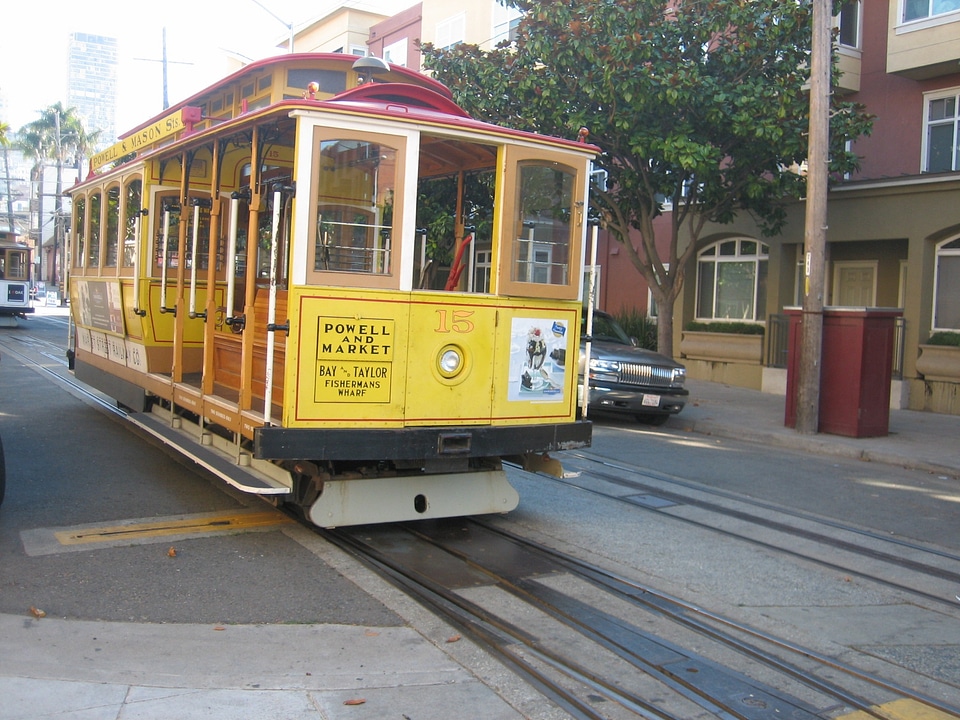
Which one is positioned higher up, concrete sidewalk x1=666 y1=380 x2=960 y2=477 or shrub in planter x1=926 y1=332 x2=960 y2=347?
shrub in planter x1=926 y1=332 x2=960 y2=347

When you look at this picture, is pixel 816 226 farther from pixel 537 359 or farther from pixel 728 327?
pixel 537 359

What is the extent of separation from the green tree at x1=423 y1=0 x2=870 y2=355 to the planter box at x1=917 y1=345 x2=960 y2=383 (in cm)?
352

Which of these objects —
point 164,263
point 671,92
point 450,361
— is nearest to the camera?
point 450,361

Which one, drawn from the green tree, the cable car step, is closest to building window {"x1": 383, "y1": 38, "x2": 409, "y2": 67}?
the green tree

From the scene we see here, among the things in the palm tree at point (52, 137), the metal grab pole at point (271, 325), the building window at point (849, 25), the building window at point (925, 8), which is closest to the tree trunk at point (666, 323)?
the building window at point (849, 25)

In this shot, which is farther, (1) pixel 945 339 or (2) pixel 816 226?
(1) pixel 945 339

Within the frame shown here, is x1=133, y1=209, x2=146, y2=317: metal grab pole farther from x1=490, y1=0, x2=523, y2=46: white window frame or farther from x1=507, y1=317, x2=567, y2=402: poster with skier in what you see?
x1=490, y1=0, x2=523, y2=46: white window frame

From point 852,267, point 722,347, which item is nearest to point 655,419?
point 722,347

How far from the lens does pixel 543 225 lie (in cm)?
692

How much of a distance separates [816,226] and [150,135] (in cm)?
872

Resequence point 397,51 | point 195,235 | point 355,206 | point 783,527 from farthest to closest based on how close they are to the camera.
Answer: point 397,51, point 195,235, point 783,527, point 355,206

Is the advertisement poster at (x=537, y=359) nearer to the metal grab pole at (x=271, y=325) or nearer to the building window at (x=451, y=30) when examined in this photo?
the metal grab pole at (x=271, y=325)

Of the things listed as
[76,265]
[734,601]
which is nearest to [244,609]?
[734,601]

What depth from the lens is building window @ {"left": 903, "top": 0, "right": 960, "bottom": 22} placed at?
16219 mm
